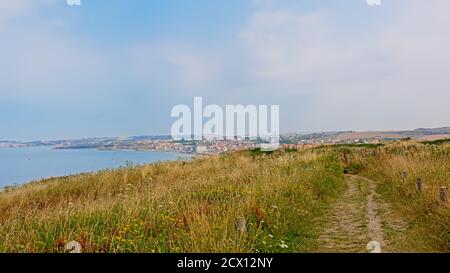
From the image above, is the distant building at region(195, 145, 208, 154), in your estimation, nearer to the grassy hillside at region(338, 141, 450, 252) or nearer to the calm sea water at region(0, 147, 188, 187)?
the calm sea water at region(0, 147, 188, 187)

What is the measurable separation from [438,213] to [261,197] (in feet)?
12.1

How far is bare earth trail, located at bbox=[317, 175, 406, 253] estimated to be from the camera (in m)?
7.29

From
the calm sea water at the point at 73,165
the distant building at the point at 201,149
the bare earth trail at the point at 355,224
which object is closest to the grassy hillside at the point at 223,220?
the bare earth trail at the point at 355,224

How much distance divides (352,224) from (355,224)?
66 millimetres

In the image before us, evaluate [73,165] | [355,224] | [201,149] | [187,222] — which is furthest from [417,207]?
[73,165]

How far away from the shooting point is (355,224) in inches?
356

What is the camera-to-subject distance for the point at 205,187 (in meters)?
11.4

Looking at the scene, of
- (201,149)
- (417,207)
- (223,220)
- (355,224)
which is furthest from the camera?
(201,149)

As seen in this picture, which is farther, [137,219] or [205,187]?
[205,187]

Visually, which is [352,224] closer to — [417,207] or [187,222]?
[417,207]

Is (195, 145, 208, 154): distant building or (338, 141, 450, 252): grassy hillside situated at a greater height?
(195, 145, 208, 154): distant building

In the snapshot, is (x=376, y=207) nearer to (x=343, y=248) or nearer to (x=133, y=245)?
(x=343, y=248)

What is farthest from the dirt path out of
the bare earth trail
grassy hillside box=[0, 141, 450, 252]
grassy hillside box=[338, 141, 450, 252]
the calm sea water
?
the calm sea water
